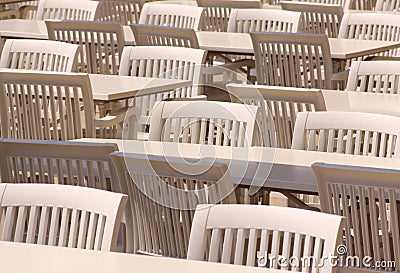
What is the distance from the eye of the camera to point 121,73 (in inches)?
241

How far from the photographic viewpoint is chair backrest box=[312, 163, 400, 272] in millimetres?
3242

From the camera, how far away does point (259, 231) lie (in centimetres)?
294

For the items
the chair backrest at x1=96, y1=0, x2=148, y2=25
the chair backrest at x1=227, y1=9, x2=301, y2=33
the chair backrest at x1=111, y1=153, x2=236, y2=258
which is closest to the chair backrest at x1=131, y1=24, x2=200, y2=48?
the chair backrest at x1=227, y1=9, x2=301, y2=33

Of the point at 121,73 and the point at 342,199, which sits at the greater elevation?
the point at 342,199

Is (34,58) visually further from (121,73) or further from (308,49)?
(308,49)

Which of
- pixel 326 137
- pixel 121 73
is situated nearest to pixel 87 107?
pixel 121 73

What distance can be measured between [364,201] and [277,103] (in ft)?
5.02

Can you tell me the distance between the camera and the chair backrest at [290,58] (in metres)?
6.30

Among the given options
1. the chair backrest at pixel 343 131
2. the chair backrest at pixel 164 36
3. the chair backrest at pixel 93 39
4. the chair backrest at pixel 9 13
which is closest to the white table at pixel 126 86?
the chair backrest at pixel 164 36

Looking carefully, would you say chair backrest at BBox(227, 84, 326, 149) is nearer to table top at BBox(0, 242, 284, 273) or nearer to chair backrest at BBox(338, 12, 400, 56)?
table top at BBox(0, 242, 284, 273)

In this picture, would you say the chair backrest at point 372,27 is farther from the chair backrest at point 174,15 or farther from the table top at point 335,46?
the chair backrest at point 174,15

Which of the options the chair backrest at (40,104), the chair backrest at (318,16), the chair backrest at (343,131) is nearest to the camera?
the chair backrest at (343,131)

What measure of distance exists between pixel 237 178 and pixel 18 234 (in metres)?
0.98

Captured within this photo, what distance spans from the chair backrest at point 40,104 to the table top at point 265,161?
33.8 inches
